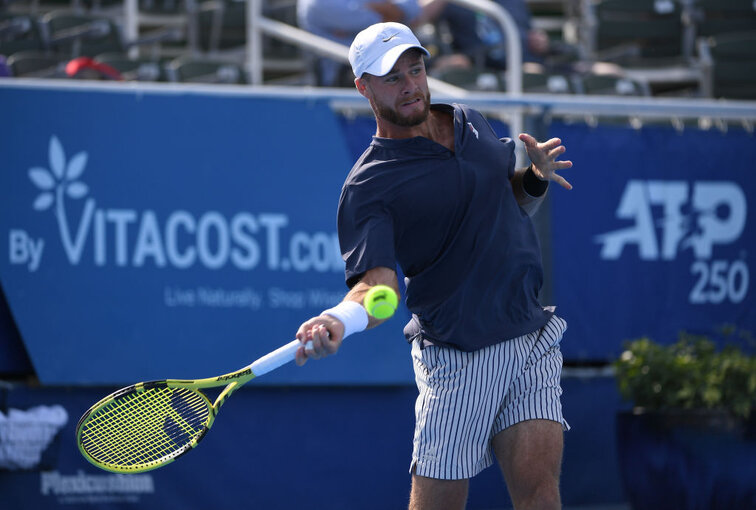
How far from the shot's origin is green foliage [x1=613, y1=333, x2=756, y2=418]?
639cm

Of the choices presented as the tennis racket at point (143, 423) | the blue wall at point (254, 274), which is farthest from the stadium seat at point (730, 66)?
the tennis racket at point (143, 423)

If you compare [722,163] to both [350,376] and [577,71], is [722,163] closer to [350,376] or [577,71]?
[350,376]

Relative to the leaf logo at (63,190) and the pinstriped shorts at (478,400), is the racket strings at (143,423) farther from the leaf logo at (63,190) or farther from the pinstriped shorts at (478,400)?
the leaf logo at (63,190)

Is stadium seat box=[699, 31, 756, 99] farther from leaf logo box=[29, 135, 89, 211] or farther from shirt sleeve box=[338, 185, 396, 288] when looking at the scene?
shirt sleeve box=[338, 185, 396, 288]

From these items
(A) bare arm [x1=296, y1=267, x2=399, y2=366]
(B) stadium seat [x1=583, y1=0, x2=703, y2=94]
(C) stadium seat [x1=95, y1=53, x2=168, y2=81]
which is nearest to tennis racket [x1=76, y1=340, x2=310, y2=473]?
(A) bare arm [x1=296, y1=267, x2=399, y2=366]

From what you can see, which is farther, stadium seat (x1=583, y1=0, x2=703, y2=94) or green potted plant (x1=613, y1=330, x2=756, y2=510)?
stadium seat (x1=583, y1=0, x2=703, y2=94)

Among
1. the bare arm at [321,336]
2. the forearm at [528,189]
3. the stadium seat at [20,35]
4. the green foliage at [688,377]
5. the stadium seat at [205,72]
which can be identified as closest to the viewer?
the bare arm at [321,336]

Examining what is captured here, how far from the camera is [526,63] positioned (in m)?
10.1

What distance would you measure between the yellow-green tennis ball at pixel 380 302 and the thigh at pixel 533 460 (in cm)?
93

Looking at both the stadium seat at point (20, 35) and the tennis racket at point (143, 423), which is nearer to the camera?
the tennis racket at point (143, 423)

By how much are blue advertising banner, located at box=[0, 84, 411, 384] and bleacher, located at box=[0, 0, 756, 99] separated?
2508mm

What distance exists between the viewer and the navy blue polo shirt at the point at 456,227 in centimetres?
407

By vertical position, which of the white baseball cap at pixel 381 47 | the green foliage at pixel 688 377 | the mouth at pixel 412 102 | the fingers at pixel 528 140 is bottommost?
the green foliage at pixel 688 377

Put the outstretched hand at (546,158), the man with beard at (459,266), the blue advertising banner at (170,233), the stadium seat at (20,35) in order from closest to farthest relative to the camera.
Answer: the man with beard at (459,266)
the outstretched hand at (546,158)
the blue advertising banner at (170,233)
the stadium seat at (20,35)
